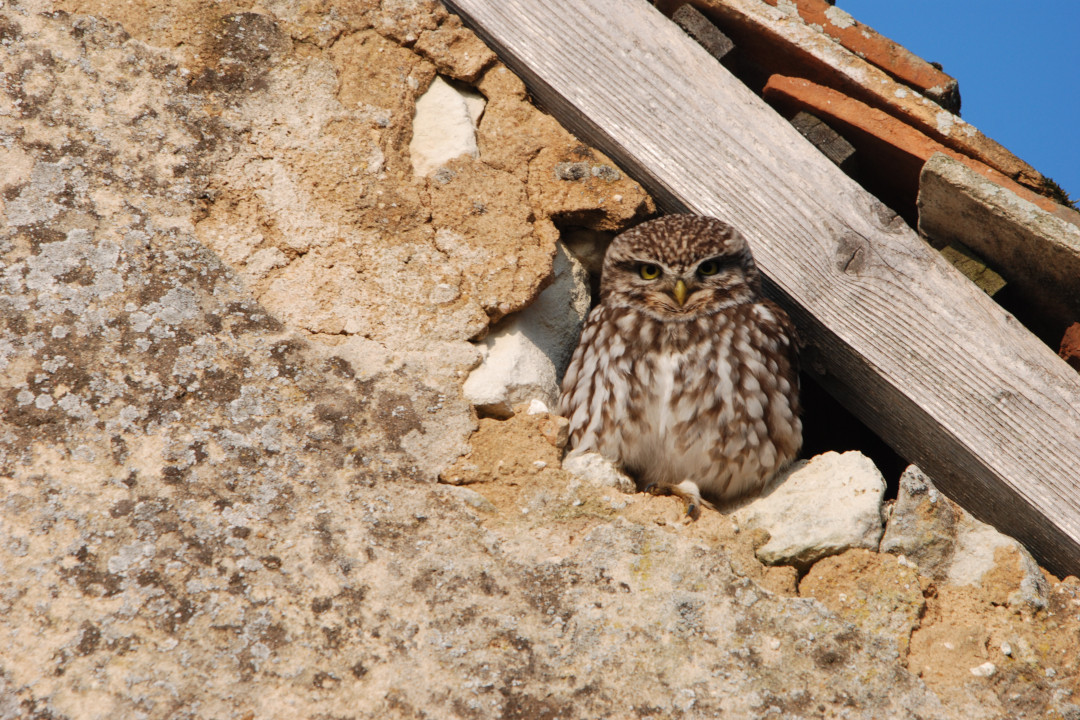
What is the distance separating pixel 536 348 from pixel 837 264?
39.2 inches

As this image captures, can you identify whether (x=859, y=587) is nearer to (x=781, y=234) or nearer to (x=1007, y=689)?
(x=1007, y=689)

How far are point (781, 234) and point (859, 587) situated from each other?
43.5 inches

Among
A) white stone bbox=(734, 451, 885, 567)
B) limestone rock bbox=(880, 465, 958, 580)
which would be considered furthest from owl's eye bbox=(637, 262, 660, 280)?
limestone rock bbox=(880, 465, 958, 580)

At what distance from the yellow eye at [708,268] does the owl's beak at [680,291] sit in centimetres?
8

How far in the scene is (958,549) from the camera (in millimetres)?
2596

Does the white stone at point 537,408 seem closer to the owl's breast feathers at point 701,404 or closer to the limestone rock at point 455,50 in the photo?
the owl's breast feathers at point 701,404

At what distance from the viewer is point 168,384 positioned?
2.25 m

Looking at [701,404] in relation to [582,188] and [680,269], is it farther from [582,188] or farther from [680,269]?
[582,188]

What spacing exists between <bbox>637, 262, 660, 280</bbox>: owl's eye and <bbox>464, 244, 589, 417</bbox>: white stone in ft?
0.74

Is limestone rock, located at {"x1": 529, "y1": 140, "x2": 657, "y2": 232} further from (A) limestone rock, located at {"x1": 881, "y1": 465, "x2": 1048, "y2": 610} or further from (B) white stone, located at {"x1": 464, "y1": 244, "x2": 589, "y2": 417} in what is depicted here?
(A) limestone rock, located at {"x1": 881, "y1": 465, "x2": 1048, "y2": 610}

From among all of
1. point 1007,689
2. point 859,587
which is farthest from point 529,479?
point 1007,689

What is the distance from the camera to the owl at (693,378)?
9.96 ft

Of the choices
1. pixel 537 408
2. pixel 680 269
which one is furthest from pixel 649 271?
pixel 537 408

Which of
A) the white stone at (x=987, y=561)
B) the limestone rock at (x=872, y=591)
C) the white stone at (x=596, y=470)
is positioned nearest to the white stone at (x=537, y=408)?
the white stone at (x=596, y=470)
